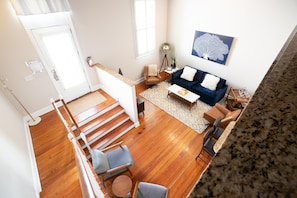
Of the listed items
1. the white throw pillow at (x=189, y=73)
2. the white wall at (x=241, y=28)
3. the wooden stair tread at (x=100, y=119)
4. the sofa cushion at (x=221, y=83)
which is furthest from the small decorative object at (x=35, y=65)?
the sofa cushion at (x=221, y=83)

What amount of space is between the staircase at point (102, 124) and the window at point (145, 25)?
2.28 meters

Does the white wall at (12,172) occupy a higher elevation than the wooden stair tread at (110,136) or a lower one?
higher

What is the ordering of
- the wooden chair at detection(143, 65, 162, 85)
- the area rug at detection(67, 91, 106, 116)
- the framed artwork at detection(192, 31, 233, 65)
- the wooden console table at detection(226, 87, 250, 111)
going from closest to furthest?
the area rug at detection(67, 91, 106, 116)
the wooden console table at detection(226, 87, 250, 111)
the framed artwork at detection(192, 31, 233, 65)
the wooden chair at detection(143, 65, 162, 85)

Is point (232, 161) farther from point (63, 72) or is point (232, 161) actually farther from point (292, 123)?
point (63, 72)

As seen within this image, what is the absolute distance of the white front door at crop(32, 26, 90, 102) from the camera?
3.28 m

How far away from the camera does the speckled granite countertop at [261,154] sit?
0.34 metres

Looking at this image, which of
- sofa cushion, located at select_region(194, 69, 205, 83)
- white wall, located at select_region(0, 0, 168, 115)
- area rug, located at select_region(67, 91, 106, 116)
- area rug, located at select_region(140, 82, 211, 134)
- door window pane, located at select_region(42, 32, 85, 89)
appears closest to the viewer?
white wall, located at select_region(0, 0, 168, 115)

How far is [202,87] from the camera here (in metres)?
4.79

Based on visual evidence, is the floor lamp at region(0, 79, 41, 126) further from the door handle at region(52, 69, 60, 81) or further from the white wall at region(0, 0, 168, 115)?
the door handle at region(52, 69, 60, 81)

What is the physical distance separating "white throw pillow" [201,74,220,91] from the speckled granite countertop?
167 inches

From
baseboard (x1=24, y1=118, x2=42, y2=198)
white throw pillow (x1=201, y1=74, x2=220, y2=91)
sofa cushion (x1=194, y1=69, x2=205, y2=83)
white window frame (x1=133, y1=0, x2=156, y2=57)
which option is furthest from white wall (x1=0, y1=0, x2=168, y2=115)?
white throw pillow (x1=201, y1=74, x2=220, y2=91)

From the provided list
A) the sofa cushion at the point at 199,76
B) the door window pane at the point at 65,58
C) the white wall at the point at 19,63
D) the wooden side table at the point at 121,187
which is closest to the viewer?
the wooden side table at the point at 121,187

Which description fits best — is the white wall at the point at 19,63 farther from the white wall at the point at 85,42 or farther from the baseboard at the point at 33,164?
the baseboard at the point at 33,164

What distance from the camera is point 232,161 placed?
0.40 meters
